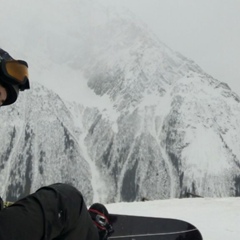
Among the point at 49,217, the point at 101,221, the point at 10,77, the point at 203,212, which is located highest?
the point at 10,77

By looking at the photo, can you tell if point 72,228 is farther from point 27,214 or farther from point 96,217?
point 96,217

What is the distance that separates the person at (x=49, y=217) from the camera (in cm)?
216

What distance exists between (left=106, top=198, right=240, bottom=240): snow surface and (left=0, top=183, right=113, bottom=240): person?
564 centimetres

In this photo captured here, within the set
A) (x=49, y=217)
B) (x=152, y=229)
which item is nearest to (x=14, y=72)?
(x=49, y=217)

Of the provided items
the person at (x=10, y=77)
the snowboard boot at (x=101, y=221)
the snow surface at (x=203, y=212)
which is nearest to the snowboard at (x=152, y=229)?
the snowboard boot at (x=101, y=221)

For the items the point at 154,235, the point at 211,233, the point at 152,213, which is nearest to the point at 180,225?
the point at 154,235

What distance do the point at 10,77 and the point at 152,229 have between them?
11.0 ft

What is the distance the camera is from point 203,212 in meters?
11.7

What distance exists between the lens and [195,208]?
1287cm

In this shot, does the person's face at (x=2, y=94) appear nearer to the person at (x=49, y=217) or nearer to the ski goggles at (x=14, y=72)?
the ski goggles at (x=14, y=72)

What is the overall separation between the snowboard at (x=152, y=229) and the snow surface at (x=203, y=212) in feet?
8.06

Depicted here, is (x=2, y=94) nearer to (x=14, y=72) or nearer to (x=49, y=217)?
(x=14, y=72)

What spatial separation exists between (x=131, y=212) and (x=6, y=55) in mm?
10907

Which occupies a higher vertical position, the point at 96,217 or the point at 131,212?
the point at 96,217
